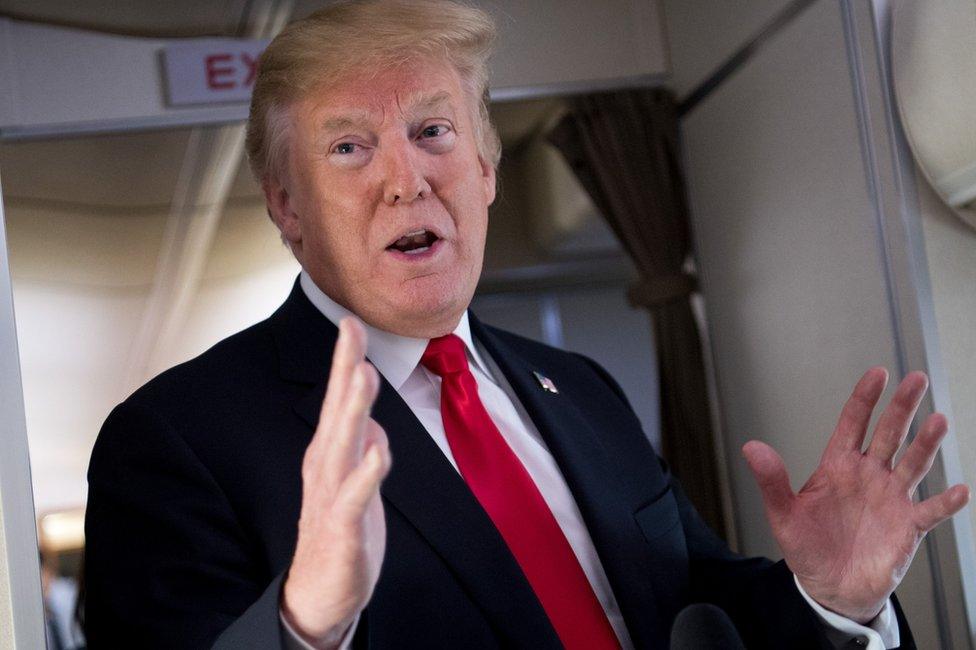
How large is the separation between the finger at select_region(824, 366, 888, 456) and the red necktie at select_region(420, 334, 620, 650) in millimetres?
471

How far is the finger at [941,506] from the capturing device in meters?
1.78

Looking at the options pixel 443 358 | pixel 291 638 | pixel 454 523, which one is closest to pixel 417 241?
pixel 443 358

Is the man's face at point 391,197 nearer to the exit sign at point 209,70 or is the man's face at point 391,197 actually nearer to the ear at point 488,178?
the ear at point 488,178

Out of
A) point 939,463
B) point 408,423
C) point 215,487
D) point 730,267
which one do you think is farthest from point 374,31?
point 730,267

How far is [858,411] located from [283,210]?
44.1 inches

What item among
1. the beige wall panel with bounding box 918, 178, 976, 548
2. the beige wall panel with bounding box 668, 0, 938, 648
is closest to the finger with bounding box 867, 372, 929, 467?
the beige wall panel with bounding box 918, 178, 976, 548

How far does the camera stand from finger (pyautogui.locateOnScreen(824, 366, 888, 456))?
182 cm

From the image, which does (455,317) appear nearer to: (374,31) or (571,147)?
(374,31)

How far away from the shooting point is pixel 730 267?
4027 millimetres

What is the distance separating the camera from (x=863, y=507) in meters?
1.86

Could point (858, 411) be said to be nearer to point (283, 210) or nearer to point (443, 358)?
point (443, 358)

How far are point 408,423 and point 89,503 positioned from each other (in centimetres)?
52

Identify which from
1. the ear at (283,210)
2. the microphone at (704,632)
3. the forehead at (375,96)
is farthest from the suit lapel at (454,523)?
the microphone at (704,632)

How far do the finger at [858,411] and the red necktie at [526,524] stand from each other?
0.47 meters
